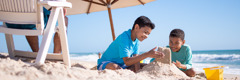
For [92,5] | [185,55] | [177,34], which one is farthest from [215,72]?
[92,5]

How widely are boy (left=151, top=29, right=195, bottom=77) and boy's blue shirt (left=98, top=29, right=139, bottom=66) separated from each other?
1.81 ft

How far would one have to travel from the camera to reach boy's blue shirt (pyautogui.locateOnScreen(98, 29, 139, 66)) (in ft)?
8.16

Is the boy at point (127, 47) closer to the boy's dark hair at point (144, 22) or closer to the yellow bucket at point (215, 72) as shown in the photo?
the boy's dark hair at point (144, 22)

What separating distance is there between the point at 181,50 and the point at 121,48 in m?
1.06

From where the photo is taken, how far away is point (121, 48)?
2502 millimetres

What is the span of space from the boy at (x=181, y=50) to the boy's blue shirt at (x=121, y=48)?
55cm

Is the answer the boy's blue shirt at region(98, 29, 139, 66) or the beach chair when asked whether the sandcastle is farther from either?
the beach chair

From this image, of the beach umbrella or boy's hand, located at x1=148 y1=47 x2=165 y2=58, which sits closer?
boy's hand, located at x1=148 y1=47 x2=165 y2=58

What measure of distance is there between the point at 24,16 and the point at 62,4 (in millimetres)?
449

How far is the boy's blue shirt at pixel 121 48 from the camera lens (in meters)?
2.49

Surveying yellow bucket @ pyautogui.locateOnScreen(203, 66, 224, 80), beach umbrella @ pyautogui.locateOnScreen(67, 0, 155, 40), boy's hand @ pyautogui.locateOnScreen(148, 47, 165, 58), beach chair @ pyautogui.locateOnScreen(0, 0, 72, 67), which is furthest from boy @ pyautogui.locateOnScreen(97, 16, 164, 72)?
beach umbrella @ pyautogui.locateOnScreen(67, 0, 155, 40)

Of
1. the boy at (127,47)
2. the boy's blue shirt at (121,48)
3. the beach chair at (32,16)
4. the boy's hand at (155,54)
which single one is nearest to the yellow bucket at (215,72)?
the boy's hand at (155,54)

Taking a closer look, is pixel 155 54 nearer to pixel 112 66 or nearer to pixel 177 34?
pixel 112 66

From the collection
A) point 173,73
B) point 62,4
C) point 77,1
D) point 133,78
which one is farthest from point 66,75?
point 77,1
